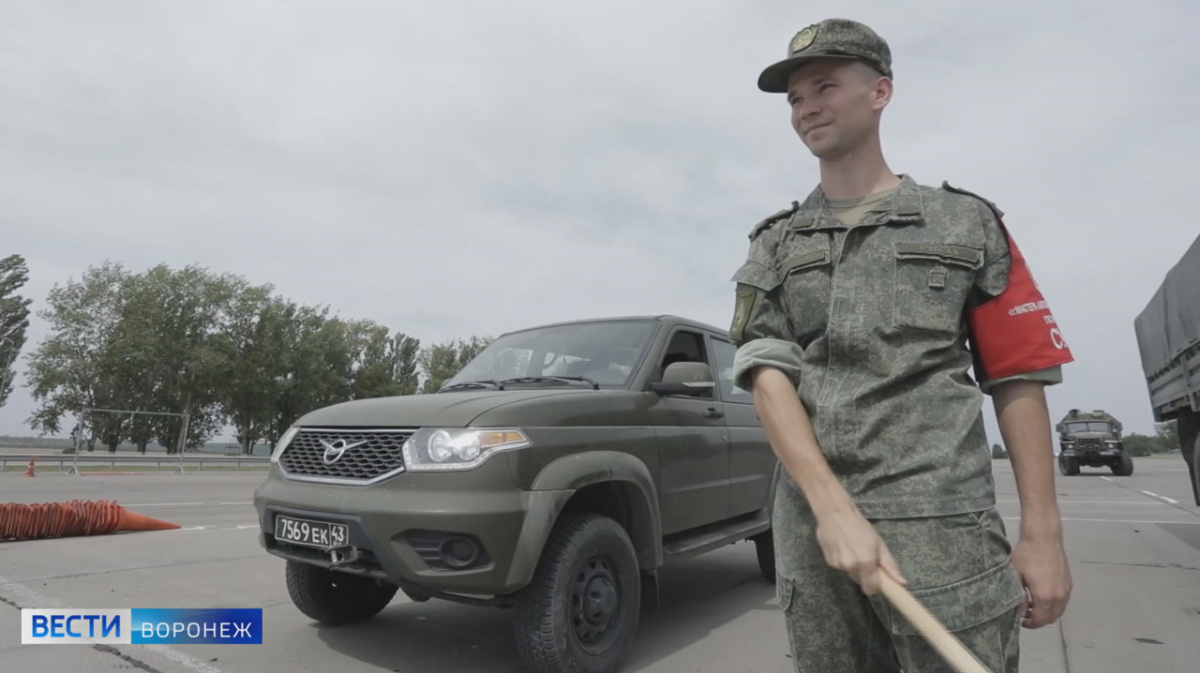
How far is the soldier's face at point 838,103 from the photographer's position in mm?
1513

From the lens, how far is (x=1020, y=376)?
4.47 feet

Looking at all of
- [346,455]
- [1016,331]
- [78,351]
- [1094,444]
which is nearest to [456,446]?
[346,455]

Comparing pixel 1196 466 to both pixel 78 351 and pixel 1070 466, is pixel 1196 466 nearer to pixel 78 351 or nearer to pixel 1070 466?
pixel 1070 466

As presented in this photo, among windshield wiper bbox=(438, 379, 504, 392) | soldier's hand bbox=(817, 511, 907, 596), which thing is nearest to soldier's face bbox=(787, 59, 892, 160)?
soldier's hand bbox=(817, 511, 907, 596)

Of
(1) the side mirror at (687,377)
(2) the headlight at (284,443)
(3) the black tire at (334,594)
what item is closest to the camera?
(2) the headlight at (284,443)

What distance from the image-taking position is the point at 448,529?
114 inches

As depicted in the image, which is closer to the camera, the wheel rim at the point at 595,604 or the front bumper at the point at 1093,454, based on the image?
the wheel rim at the point at 595,604

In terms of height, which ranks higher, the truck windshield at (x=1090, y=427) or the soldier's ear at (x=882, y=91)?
the soldier's ear at (x=882, y=91)

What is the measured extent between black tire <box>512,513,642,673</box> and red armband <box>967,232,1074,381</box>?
Result: 2.11 meters

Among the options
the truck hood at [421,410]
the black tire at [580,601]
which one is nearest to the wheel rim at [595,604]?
the black tire at [580,601]

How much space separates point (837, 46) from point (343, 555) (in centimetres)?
272

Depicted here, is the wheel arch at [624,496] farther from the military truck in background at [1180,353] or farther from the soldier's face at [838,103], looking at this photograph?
the military truck in background at [1180,353]

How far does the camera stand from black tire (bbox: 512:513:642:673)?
119 inches

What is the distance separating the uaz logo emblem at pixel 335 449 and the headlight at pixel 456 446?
1.15 ft
